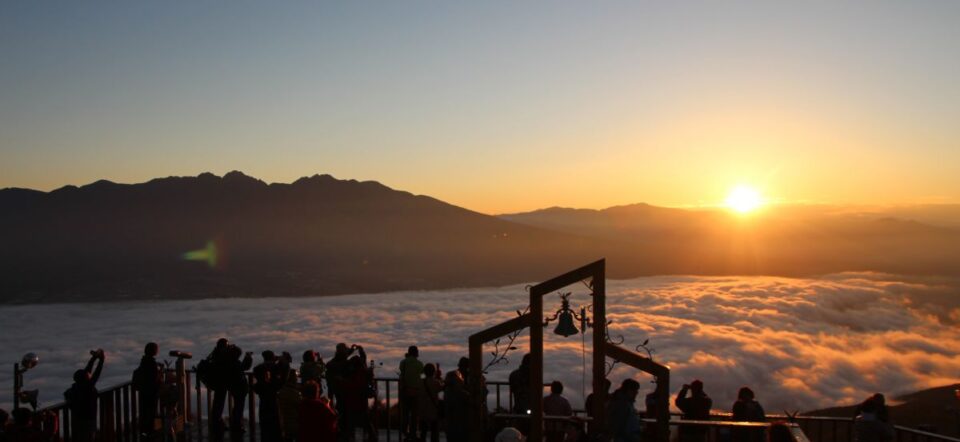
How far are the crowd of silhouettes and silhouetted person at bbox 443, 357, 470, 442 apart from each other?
0.01 meters

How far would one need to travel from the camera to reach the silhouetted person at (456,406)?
36.1 feet

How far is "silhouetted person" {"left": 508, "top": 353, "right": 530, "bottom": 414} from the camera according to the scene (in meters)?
11.8

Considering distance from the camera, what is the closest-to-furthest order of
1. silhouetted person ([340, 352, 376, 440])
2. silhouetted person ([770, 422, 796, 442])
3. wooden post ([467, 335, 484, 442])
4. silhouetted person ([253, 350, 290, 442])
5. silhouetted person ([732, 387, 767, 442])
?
silhouetted person ([770, 422, 796, 442]) < wooden post ([467, 335, 484, 442]) < silhouetted person ([732, 387, 767, 442]) < silhouetted person ([253, 350, 290, 442]) < silhouetted person ([340, 352, 376, 440])

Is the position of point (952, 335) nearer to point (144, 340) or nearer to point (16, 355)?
point (144, 340)

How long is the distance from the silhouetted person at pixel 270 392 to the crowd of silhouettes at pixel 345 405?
0.6 inches

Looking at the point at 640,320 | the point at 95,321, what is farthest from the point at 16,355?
the point at 640,320

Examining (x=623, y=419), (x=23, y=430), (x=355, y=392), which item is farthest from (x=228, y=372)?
(x=623, y=419)

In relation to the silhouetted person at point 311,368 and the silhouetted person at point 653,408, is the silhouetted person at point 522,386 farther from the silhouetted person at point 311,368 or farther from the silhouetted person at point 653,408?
the silhouetted person at point 311,368

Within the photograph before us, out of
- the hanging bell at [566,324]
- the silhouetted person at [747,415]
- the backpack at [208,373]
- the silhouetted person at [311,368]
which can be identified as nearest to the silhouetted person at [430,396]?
the silhouetted person at [311,368]

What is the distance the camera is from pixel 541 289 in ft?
32.9

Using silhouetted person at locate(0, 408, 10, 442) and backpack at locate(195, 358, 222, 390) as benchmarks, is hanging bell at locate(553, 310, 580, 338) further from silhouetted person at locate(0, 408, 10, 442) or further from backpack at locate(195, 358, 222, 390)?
silhouetted person at locate(0, 408, 10, 442)

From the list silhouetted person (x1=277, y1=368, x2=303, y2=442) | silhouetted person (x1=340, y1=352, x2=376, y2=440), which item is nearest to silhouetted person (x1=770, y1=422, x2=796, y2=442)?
silhouetted person (x1=277, y1=368, x2=303, y2=442)

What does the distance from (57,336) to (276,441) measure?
415 ft

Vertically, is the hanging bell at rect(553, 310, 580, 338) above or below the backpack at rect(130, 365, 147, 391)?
above
